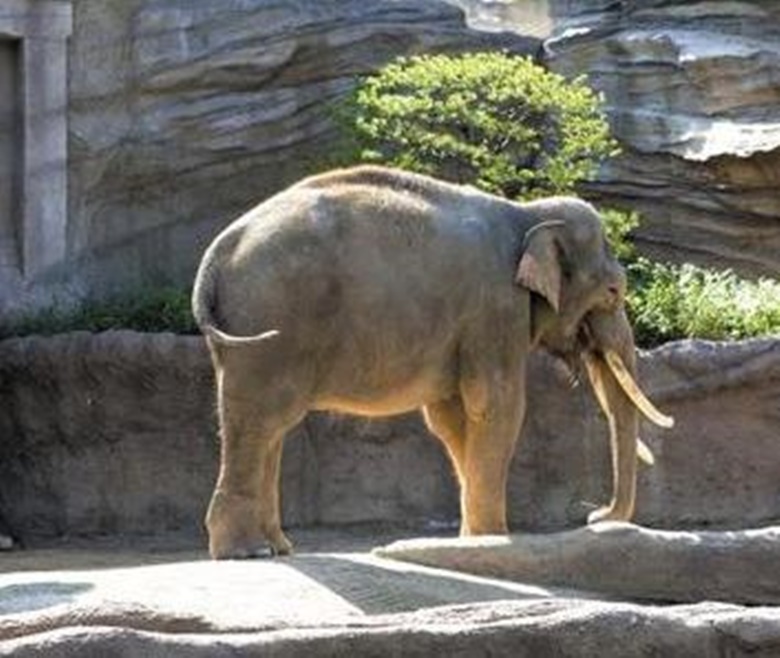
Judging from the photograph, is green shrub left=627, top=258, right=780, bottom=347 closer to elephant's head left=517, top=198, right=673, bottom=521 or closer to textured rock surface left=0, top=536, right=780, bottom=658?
elephant's head left=517, top=198, right=673, bottom=521

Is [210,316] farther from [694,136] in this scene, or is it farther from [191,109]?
[694,136]

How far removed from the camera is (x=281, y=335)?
34.4ft

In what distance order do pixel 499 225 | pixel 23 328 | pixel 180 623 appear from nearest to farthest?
pixel 180 623
pixel 499 225
pixel 23 328

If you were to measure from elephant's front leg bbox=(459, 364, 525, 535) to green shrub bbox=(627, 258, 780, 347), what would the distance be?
17.2 feet

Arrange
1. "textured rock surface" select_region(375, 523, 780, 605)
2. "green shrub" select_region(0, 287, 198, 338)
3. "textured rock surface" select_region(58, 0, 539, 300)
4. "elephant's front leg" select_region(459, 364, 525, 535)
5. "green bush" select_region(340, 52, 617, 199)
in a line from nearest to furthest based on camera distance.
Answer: "textured rock surface" select_region(375, 523, 780, 605) → "elephant's front leg" select_region(459, 364, 525, 535) → "green bush" select_region(340, 52, 617, 199) → "green shrub" select_region(0, 287, 198, 338) → "textured rock surface" select_region(58, 0, 539, 300)

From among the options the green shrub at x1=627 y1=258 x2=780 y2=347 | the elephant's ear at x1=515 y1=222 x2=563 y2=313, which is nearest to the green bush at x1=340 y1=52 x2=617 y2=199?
the green shrub at x1=627 y1=258 x2=780 y2=347

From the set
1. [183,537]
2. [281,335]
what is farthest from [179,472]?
[281,335]

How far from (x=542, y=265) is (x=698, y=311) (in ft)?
18.1

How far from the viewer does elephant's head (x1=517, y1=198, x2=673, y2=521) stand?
37.6 ft

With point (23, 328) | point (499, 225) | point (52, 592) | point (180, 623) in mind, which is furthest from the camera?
point (23, 328)

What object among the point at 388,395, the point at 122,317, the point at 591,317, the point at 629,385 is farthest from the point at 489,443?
the point at 122,317

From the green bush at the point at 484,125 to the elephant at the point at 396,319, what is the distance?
5.15 m

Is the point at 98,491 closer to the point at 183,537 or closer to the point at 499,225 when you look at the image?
the point at 183,537

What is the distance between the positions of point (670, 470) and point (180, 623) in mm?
8365
